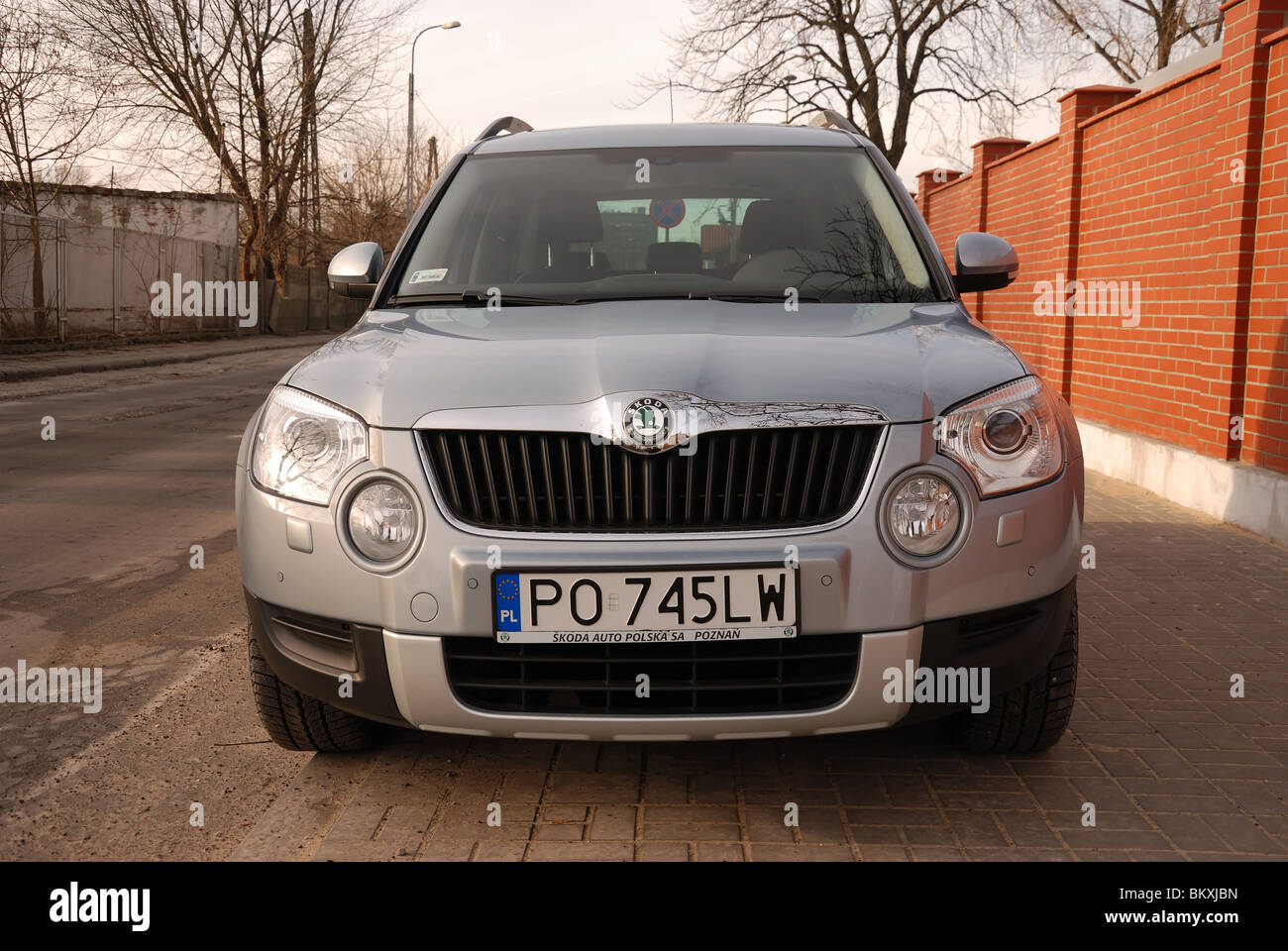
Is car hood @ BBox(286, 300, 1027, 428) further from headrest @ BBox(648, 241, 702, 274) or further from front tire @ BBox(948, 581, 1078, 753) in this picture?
front tire @ BBox(948, 581, 1078, 753)

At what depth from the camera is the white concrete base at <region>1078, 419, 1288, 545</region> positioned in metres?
6.53

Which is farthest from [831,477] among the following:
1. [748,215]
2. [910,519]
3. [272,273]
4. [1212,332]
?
[272,273]

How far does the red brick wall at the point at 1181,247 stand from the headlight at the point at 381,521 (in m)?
5.48

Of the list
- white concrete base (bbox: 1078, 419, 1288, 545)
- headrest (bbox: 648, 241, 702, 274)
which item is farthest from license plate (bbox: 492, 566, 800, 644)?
white concrete base (bbox: 1078, 419, 1288, 545)

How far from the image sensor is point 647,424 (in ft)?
8.74

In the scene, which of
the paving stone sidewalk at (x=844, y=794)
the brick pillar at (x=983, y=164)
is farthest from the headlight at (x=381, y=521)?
the brick pillar at (x=983, y=164)

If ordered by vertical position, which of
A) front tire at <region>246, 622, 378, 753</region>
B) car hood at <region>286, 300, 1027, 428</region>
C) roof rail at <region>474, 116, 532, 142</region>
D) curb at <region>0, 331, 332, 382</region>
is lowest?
front tire at <region>246, 622, 378, 753</region>

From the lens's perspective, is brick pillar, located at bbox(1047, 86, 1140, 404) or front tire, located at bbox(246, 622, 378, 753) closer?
front tire, located at bbox(246, 622, 378, 753)

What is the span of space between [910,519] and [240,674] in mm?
2551

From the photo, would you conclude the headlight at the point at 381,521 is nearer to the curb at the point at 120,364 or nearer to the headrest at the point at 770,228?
the headrest at the point at 770,228

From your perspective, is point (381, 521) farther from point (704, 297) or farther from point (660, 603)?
point (704, 297)

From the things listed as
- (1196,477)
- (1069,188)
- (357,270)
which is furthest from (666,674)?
(1069,188)

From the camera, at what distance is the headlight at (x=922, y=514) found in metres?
2.70
